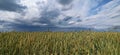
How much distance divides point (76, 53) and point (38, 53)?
1166 millimetres

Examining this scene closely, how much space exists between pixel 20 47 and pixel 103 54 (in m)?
2.76

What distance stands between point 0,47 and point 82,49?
2659 mm

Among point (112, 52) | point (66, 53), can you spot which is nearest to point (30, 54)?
point (66, 53)

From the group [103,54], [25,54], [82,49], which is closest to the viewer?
[103,54]

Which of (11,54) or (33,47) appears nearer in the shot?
(11,54)

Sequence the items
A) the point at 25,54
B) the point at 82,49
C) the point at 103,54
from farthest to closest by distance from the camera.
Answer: the point at 82,49, the point at 25,54, the point at 103,54

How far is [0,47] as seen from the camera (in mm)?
7371

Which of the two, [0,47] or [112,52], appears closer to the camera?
[112,52]

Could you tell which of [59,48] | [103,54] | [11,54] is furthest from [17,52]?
[103,54]

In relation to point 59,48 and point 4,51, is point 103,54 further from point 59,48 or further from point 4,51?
point 4,51

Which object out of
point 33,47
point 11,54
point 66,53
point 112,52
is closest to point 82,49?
point 66,53

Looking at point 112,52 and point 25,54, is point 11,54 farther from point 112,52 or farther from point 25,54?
point 112,52

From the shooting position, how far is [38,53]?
6.88m

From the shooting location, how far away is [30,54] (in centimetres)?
670
